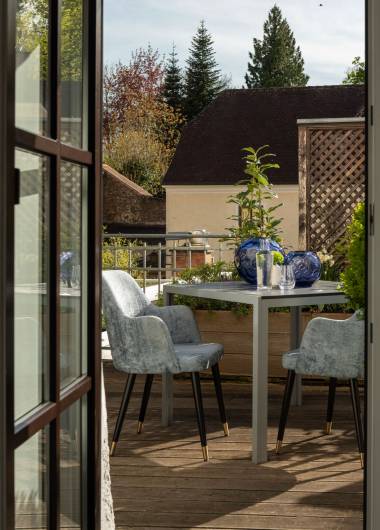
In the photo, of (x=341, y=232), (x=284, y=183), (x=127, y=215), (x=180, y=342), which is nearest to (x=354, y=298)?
(x=180, y=342)

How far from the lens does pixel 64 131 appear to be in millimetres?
1993

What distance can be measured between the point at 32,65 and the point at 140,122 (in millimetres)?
24728

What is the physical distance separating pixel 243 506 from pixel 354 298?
2.82 feet

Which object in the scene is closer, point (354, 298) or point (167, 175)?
point (354, 298)

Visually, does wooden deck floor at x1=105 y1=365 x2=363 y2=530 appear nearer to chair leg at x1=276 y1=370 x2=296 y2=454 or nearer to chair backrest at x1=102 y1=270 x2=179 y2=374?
chair leg at x1=276 y1=370 x2=296 y2=454

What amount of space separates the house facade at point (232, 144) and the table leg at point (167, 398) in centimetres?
1506

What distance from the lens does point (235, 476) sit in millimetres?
3729

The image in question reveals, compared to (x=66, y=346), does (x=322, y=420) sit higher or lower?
lower

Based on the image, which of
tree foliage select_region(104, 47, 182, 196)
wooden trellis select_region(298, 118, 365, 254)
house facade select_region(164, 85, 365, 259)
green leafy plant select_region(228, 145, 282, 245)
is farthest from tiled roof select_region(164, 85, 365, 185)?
green leafy plant select_region(228, 145, 282, 245)

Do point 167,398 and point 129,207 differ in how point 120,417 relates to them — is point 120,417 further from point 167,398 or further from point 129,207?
point 129,207

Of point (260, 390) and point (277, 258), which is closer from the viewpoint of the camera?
point (260, 390)

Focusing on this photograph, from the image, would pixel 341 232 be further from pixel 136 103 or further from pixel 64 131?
pixel 136 103

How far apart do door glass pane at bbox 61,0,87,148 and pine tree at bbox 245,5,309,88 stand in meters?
28.3

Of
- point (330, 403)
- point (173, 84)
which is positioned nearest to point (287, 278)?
point (330, 403)
